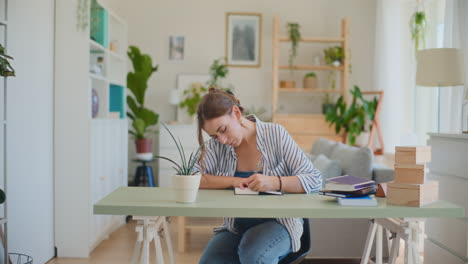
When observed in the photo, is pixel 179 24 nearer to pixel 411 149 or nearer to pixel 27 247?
pixel 27 247

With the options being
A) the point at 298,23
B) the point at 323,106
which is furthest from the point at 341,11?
the point at 323,106

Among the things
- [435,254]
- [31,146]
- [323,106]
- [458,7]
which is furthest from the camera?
[323,106]

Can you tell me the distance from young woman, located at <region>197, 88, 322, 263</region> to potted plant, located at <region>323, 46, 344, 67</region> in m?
3.82

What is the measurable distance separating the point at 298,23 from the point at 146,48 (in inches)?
76.7

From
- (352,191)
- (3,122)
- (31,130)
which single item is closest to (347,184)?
(352,191)

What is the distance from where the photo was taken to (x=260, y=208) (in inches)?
65.6

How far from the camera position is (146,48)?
6.04 metres

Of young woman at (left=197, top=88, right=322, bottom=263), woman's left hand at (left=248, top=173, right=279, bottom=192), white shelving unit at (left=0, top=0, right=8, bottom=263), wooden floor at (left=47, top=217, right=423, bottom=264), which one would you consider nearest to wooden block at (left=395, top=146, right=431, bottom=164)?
young woman at (left=197, top=88, right=322, bottom=263)

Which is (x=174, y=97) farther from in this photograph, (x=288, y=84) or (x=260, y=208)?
(x=260, y=208)

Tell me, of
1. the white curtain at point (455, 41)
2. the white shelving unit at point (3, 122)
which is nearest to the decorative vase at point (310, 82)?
the white curtain at point (455, 41)

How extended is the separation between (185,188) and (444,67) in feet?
7.74

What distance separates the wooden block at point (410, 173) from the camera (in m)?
1.82

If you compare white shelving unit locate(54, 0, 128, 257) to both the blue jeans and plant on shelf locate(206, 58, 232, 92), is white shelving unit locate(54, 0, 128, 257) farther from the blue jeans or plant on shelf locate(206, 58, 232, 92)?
plant on shelf locate(206, 58, 232, 92)

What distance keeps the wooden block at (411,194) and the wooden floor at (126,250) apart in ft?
6.17
